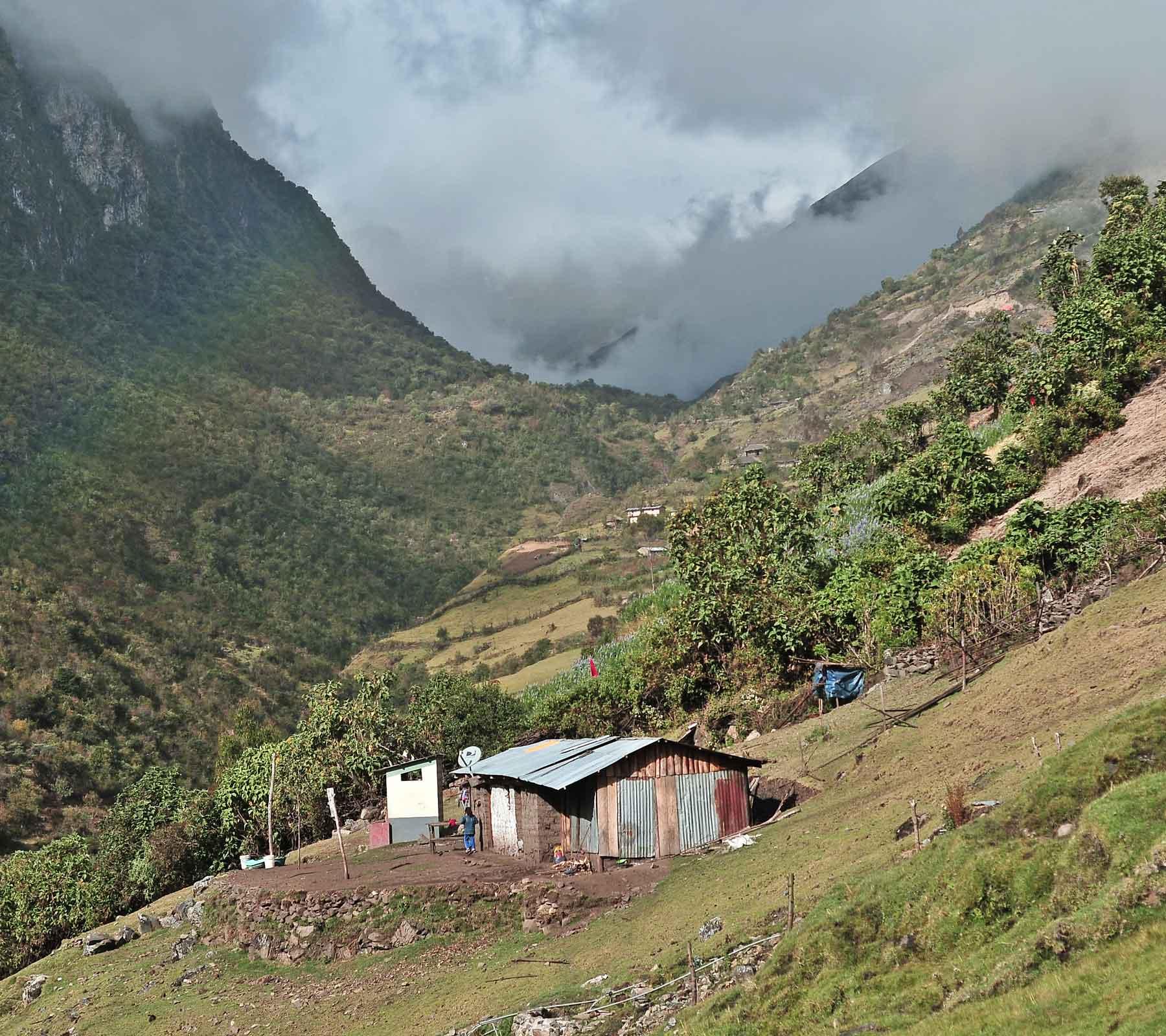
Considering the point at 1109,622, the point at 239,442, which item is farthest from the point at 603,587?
the point at 1109,622

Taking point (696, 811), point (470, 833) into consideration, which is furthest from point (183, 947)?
point (696, 811)

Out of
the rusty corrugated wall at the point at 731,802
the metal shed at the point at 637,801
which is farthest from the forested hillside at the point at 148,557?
the rusty corrugated wall at the point at 731,802

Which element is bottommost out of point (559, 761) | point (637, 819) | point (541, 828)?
point (541, 828)

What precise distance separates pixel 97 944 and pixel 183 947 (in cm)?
635

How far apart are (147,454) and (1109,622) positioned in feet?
499

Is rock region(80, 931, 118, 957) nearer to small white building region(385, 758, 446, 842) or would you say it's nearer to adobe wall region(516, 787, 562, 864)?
small white building region(385, 758, 446, 842)

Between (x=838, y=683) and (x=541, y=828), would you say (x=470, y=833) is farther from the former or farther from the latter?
(x=838, y=683)

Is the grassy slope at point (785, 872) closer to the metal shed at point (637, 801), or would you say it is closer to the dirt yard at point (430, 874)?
the dirt yard at point (430, 874)

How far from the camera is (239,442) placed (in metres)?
181

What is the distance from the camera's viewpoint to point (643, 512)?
6570 inches

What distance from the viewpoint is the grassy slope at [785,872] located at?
18.7 m

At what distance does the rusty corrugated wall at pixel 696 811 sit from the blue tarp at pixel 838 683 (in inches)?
476

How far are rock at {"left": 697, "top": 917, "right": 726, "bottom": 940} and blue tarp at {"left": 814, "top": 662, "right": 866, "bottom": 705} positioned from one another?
20151 millimetres

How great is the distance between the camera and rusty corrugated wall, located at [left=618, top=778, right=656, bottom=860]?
2739 centimetres
